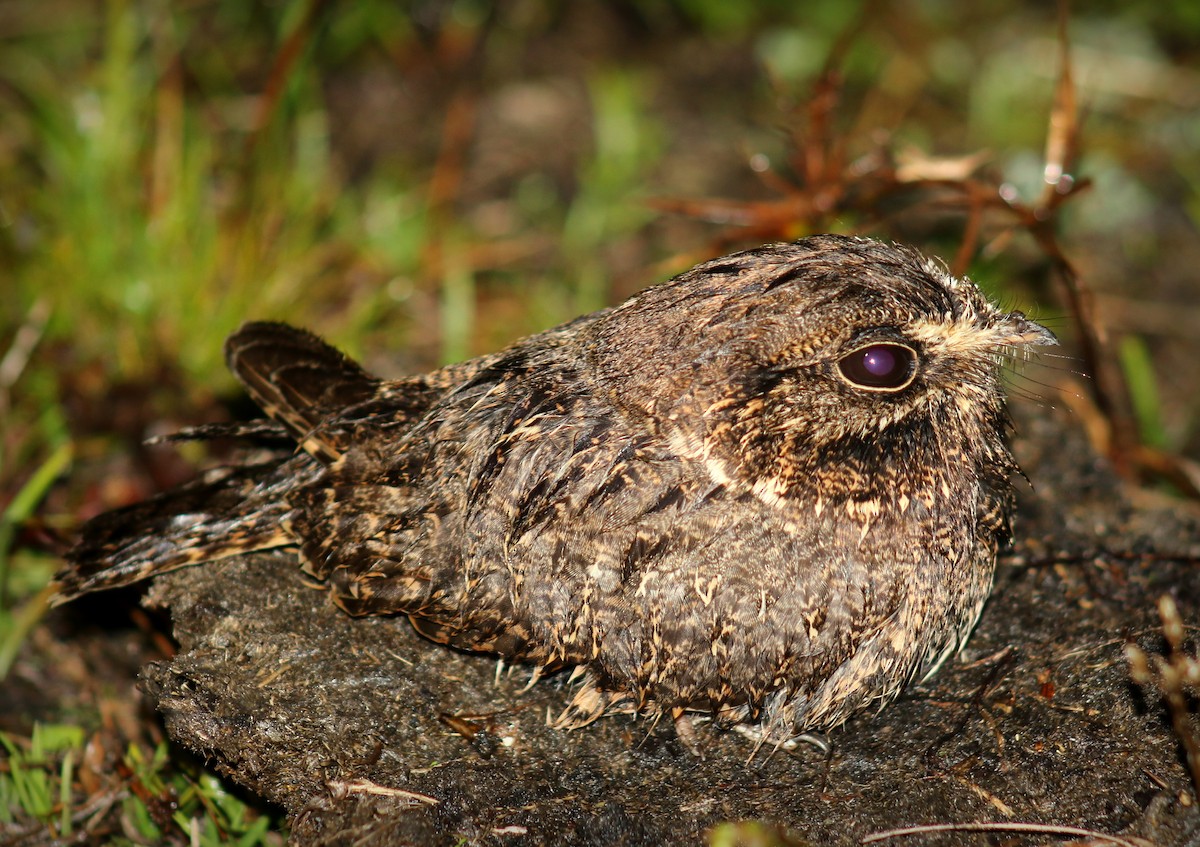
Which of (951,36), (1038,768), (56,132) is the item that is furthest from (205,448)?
(951,36)

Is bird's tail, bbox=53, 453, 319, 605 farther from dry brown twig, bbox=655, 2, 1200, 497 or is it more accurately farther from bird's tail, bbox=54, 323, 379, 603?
dry brown twig, bbox=655, 2, 1200, 497

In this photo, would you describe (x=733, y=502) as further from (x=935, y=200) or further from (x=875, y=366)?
(x=935, y=200)

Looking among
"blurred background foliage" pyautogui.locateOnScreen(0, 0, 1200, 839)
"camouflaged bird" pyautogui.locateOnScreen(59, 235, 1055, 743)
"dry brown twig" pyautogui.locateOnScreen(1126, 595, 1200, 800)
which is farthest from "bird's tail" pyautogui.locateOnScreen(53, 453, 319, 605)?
"dry brown twig" pyautogui.locateOnScreen(1126, 595, 1200, 800)

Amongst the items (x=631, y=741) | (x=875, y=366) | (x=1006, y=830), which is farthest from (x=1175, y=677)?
(x=631, y=741)

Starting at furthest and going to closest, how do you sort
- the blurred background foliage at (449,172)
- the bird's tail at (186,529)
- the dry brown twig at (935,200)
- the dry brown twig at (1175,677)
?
the blurred background foliage at (449,172) → the dry brown twig at (935,200) → the bird's tail at (186,529) → the dry brown twig at (1175,677)

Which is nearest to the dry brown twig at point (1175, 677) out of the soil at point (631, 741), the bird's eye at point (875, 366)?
the soil at point (631, 741)

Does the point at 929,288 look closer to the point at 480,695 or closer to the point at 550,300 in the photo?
the point at 480,695

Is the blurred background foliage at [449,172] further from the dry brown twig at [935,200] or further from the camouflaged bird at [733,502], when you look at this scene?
the camouflaged bird at [733,502]
